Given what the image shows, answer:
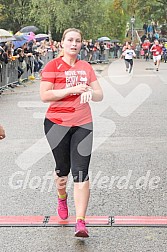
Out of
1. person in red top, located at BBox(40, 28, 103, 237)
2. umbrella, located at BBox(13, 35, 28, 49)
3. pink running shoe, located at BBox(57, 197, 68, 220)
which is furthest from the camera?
umbrella, located at BBox(13, 35, 28, 49)

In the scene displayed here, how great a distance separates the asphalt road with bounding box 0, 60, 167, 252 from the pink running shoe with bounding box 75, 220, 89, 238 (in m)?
0.07

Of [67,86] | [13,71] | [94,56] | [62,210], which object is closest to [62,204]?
[62,210]

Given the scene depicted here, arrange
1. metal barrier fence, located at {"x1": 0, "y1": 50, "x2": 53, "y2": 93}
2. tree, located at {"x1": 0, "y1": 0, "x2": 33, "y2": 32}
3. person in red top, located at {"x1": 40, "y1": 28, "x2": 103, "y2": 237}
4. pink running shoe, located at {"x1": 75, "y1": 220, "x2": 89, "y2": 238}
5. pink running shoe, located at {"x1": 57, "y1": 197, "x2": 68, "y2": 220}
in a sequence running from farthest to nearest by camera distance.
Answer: tree, located at {"x1": 0, "y1": 0, "x2": 33, "y2": 32} < metal barrier fence, located at {"x1": 0, "y1": 50, "x2": 53, "y2": 93} < pink running shoe, located at {"x1": 57, "y1": 197, "x2": 68, "y2": 220} < person in red top, located at {"x1": 40, "y1": 28, "x2": 103, "y2": 237} < pink running shoe, located at {"x1": 75, "y1": 220, "x2": 89, "y2": 238}

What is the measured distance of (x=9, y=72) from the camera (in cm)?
2075

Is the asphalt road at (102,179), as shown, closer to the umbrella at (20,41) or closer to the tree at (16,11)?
the umbrella at (20,41)

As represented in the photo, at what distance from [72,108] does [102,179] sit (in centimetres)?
235

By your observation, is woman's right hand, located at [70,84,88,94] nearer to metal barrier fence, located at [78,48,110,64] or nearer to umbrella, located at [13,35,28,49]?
umbrella, located at [13,35,28,49]

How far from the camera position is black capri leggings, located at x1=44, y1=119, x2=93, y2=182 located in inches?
208

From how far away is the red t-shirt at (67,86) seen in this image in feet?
17.4

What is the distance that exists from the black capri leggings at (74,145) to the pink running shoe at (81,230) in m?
0.39

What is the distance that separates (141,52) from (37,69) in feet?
92.2

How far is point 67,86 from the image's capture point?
533cm

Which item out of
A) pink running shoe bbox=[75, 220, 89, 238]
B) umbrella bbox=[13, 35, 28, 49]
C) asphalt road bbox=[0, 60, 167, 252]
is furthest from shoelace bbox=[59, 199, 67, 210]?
umbrella bbox=[13, 35, 28, 49]

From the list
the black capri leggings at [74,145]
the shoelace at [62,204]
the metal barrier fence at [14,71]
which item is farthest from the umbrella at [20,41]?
the black capri leggings at [74,145]
